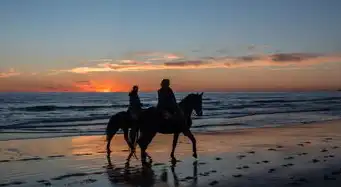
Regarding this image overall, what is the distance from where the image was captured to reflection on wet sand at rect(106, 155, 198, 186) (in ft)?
32.2

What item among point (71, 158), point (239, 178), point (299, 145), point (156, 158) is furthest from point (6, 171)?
point (299, 145)

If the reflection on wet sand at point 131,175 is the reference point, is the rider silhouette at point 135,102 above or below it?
above

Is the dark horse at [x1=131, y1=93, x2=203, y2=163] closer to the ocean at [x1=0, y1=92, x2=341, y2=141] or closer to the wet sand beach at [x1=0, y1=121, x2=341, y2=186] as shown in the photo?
the wet sand beach at [x1=0, y1=121, x2=341, y2=186]

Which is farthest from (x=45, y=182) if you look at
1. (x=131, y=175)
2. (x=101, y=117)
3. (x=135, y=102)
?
(x=101, y=117)

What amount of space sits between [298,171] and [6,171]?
6.96 m

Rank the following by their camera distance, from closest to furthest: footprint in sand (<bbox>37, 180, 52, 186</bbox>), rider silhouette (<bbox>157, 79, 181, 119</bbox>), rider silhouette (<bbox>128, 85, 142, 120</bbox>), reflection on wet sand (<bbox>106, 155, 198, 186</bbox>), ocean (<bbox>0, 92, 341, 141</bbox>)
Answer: footprint in sand (<bbox>37, 180, 52, 186</bbox>) → reflection on wet sand (<bbox>106, 155, 198, 186</bbox>) → rider silhouette (<bbox>157, 79, 181, 119</bbox>) → rider silhouette (<bbox>128, 85, 142, 120</bbox>) → ocean (<bbox>0, 92, 341, 141</bbox>)

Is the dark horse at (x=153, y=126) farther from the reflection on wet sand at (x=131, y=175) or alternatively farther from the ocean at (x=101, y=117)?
the ocean at (x=101, y=117)

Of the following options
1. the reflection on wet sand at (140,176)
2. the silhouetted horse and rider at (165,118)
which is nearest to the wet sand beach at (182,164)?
the reflection on wet sand at (140,176)

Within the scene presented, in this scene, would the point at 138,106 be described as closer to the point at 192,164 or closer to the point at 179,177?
the point at 192,164

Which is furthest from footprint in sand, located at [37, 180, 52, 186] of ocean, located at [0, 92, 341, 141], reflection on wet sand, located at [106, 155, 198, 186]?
ocean, located at [0, 92, 341, 141]

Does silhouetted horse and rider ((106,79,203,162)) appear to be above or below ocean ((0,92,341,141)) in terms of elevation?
A: above

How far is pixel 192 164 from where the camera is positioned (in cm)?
1208

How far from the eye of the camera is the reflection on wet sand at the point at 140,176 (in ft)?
32.2

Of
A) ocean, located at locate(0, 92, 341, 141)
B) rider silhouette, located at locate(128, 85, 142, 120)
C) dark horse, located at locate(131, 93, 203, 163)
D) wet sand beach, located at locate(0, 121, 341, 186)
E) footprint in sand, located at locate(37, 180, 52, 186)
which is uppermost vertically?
rider silhouette, located at locate(128, 85, 142, 120)
